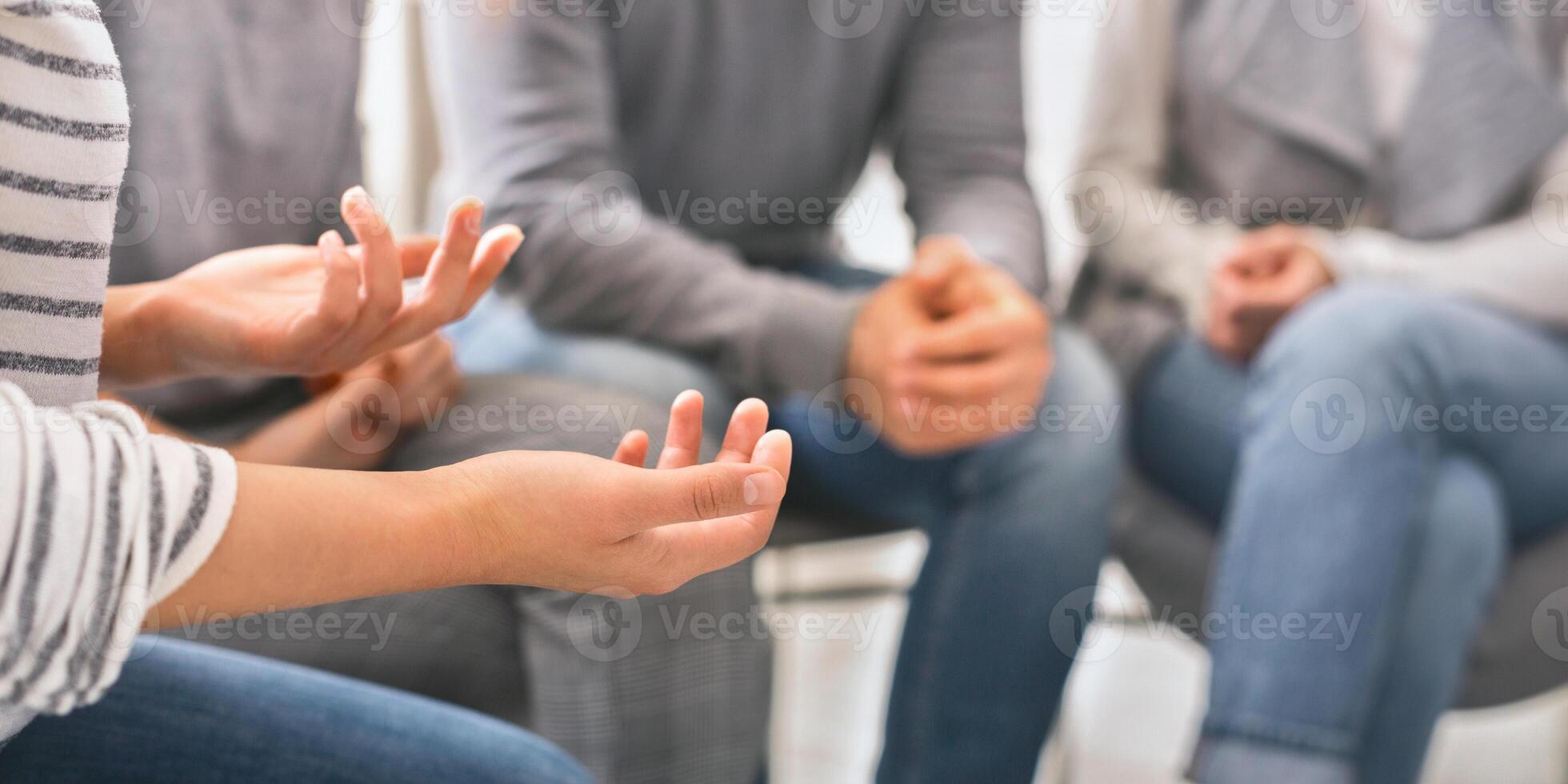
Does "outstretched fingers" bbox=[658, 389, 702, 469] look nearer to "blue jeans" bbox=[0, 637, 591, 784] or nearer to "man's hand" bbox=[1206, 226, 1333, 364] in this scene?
"blue jeans" bbox=[0, 637, 591, 784]

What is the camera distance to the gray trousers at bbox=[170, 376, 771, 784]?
518mm

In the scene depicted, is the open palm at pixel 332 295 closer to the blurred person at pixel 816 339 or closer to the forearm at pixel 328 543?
the forearm at pixel 328 543

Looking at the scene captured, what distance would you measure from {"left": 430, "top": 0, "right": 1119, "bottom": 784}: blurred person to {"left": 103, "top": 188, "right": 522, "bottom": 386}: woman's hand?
0.24m

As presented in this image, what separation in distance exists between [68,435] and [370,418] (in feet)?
0.84

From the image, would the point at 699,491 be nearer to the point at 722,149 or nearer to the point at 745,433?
the point at 745,433

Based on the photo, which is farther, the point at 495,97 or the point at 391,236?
the point at 495,97

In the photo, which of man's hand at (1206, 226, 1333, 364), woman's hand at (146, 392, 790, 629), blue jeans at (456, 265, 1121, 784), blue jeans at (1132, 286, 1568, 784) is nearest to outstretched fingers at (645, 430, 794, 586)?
woman's hand at (146, 392, 790, 629)

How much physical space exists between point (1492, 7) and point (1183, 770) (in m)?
0.61

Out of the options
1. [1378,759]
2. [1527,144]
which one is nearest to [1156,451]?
[1378,759]

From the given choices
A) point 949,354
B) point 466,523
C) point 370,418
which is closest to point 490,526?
point 466,523

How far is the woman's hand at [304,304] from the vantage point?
0.35 meters

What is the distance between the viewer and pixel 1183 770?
627 millimetres

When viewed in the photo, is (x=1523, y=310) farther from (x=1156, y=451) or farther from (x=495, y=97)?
(x=495, y=97)

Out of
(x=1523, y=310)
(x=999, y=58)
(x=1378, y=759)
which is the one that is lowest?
(x=1378, y=759)
